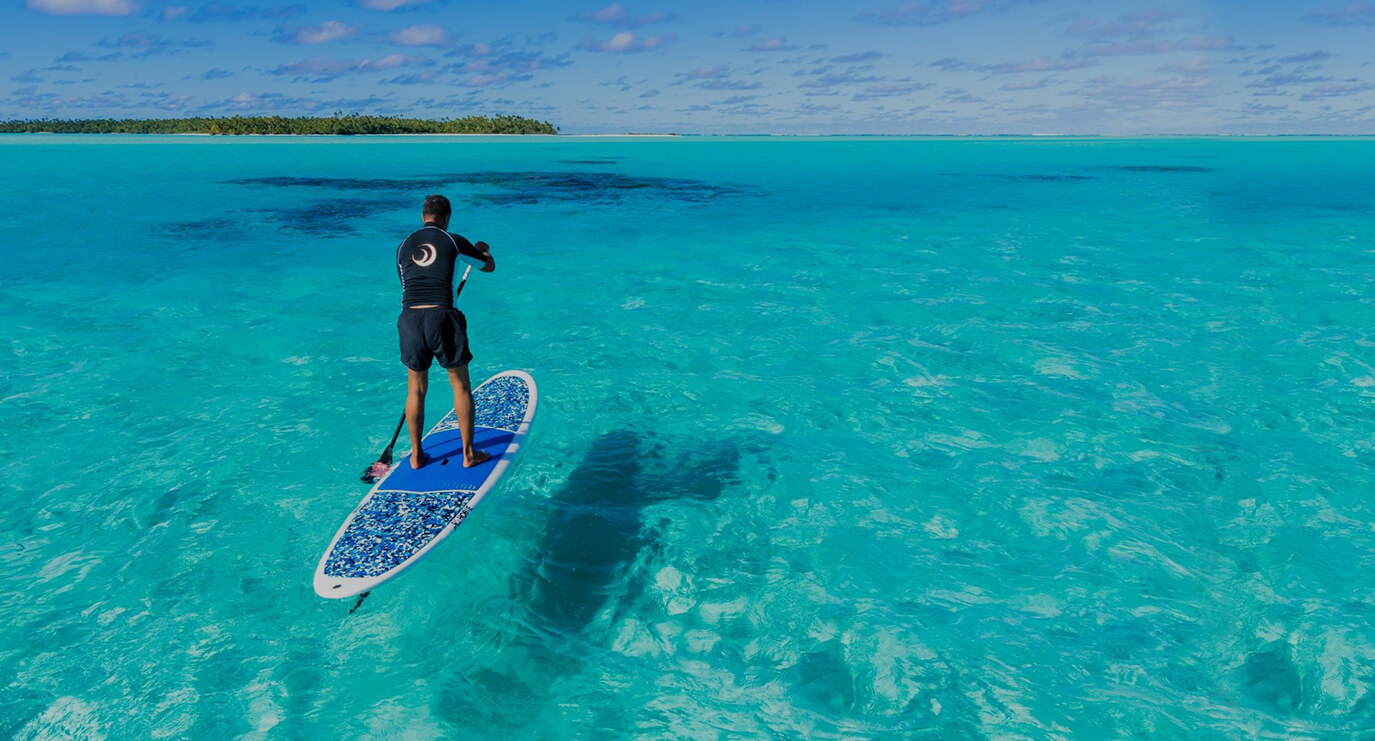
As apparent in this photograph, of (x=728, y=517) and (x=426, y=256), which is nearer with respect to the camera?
(x=426, y=256)

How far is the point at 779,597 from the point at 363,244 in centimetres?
2841

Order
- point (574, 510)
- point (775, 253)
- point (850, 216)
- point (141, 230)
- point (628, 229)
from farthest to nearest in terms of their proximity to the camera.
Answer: point (850, 216) < point (628, 229) < point (141, 230) < point (775, 253) < point (574, 510)

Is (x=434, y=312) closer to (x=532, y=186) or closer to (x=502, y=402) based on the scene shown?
(x=502, y=402)

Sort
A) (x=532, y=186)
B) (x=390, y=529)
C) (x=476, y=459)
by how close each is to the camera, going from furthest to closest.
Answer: (x=532, y=186) < (x=476, y=459) < (x=390, y=529)

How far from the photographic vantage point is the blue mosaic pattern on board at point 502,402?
9.29m

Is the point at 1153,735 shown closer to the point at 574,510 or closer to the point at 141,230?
the point at 574,510

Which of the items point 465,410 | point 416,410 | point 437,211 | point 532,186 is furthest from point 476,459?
point 532,186

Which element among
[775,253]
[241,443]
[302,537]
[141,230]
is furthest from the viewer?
[141,230]

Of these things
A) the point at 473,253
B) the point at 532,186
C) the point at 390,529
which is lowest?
the point at 390,529

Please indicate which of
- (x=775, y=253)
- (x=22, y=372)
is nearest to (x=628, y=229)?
(x=775, y=253)

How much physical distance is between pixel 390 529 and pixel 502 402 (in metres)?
2.95

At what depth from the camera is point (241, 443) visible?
11.4 meters

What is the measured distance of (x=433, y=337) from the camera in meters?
7.91

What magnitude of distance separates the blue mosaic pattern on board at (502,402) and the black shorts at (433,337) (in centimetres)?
105
